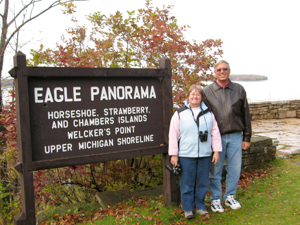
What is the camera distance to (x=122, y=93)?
3.62 metres

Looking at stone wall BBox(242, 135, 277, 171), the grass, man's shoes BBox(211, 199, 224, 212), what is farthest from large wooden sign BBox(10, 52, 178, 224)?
stone wall BBox(242, 135, 277, 171)

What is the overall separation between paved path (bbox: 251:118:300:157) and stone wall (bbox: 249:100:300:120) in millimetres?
370

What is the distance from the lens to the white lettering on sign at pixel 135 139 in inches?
141

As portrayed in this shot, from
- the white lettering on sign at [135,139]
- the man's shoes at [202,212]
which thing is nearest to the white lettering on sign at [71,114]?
the white lettering on sign at [135,139]

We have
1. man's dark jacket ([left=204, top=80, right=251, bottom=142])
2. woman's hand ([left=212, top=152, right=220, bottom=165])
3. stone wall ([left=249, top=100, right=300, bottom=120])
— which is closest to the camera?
woman's hand ([left=212, top=152, right=220, bottom=165])

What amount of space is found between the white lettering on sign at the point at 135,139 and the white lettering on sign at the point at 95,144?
121 mm

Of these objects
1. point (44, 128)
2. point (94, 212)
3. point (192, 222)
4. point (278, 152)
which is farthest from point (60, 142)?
point (278, 152)

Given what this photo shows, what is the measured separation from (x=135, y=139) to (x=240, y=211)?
1.71 metres

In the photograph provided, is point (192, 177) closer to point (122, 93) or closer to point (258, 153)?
point (122, 93)

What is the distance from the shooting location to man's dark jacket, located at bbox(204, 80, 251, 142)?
3.69m

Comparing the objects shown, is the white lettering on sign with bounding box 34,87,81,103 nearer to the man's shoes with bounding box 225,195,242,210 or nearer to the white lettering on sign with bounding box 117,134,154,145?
the white lettering on sign with bounding box 117,134,154,145

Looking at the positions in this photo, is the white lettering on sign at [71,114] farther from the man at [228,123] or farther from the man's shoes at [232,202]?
the man's shoes at [232,202]

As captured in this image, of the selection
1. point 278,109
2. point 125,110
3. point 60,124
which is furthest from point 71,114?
point 278,109

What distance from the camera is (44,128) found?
10.5ft
